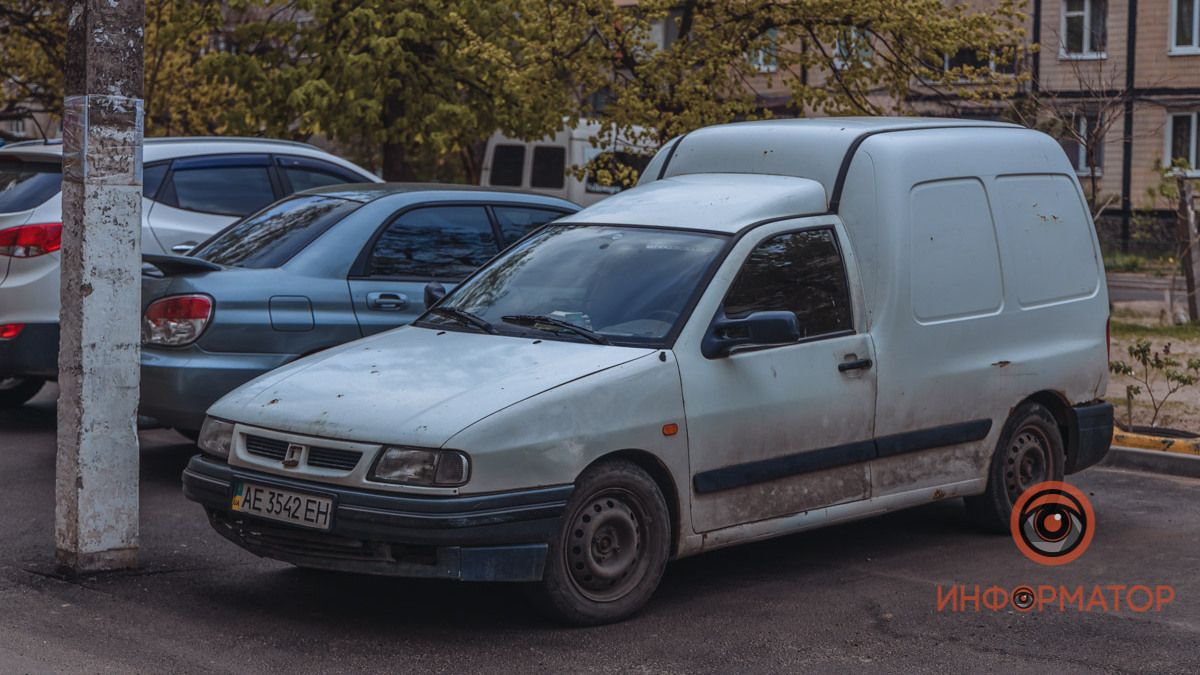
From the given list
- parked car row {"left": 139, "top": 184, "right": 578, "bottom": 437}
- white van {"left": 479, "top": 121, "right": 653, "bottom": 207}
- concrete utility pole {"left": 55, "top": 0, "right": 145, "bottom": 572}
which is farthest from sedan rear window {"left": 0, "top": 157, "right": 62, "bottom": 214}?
white van {"left": 479, "top": 121, "right": 653, "bottom": 207}

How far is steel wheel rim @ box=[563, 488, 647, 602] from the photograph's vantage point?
5.84 metres

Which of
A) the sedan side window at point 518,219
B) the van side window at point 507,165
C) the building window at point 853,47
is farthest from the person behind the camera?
the van side window at point 507,165

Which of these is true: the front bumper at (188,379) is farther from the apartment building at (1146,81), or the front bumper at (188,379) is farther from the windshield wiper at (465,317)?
the apartment building at (1146,81)

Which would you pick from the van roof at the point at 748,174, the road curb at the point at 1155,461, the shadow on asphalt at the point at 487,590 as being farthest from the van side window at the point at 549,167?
the shadow on asphalt at the point at 487,590

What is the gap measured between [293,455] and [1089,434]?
4.35m

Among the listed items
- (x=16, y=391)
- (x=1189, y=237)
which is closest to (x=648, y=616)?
(x=16, y=391)

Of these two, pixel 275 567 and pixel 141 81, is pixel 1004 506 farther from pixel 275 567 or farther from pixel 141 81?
pixel 141 81

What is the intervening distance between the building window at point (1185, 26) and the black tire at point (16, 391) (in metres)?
32.2

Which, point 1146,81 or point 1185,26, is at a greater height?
point 1185,26

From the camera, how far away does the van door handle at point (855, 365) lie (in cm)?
682

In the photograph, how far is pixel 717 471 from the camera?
6.28m

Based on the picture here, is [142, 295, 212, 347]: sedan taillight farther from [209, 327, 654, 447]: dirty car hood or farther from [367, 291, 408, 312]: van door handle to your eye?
[209, 327, 654, 447]: dirty car hood

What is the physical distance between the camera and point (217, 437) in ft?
20.3

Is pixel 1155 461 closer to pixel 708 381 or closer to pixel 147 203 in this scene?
pixel 708 381
